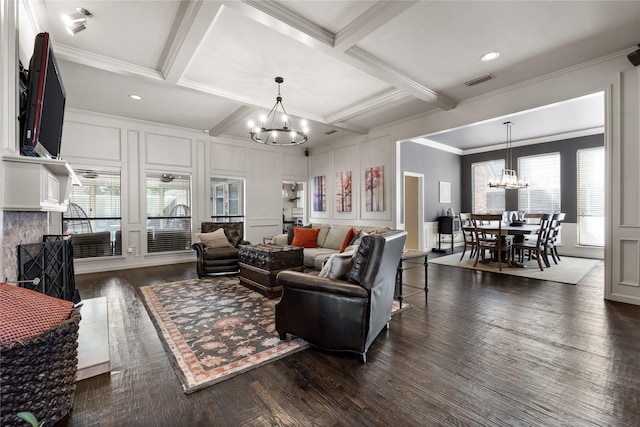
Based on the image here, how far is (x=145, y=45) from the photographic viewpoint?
319cm

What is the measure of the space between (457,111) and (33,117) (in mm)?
5313

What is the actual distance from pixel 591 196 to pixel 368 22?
7.39 metres

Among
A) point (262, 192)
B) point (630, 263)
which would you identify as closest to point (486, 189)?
point (630, 263)

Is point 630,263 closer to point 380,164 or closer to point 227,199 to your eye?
point 380,164

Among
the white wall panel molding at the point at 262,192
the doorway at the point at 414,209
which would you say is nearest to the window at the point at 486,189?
the doorway at the point at 414,209

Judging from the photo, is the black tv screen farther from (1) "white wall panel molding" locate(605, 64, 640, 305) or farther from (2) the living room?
(1) "white wall panel molding" locate(605, 64, 640, 305)

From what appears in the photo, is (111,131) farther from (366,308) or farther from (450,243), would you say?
(450,243)

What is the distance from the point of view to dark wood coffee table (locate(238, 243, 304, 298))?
378 cm

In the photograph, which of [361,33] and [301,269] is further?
[301,269]

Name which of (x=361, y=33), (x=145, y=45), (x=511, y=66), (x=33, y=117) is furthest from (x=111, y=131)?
(x=511, y=66)

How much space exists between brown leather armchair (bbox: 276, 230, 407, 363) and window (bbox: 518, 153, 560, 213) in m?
7.33

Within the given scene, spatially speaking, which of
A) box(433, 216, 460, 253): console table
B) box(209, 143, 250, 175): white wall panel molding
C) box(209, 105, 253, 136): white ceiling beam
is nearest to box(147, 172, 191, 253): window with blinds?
box(209, 143, 250, 175): white wall panel molding

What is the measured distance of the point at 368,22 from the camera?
268 centimetres

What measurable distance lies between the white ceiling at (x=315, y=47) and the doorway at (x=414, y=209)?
2.94 meters
